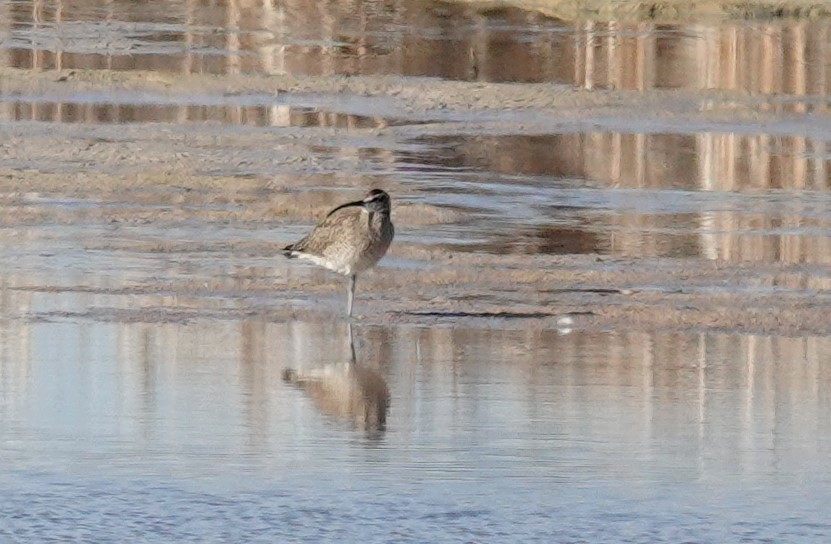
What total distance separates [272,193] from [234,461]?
8325 mm

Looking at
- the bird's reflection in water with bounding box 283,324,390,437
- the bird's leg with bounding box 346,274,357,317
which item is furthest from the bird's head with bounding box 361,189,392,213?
the bird's reflection in water with bounding box 283,324,390,437

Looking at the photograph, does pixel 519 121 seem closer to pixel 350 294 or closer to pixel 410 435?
pixel 350 294

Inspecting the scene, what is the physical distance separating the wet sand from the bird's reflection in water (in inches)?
49.1

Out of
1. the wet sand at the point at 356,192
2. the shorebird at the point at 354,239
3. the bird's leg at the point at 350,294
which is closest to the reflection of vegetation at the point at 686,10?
the wet sand at the point at 356,192

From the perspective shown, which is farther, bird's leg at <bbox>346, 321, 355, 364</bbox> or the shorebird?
the shorebird

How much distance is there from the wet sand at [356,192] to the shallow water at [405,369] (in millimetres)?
80

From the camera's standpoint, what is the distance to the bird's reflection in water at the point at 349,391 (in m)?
9.49

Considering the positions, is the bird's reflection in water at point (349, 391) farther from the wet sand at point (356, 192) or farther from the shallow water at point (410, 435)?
the wet sand at point (356, 192)

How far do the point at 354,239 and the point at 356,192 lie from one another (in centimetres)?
472

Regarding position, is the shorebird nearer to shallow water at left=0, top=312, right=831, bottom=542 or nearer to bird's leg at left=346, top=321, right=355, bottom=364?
bird's leg at left=346, top=321, right=355, bottom=364

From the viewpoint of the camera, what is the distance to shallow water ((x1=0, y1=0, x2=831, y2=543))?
8000mm

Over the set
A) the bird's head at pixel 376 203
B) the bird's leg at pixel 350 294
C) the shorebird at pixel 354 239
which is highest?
the bird's head at pixel 376 203

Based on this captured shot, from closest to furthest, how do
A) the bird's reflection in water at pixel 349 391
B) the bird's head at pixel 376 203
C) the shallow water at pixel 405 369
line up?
the shallow water at pixel 405 369 → the bird's reflection in water at pixel 349 391 → the bird's head at pixel 376 203

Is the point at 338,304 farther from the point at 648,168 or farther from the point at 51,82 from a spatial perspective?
the point at 51,82
